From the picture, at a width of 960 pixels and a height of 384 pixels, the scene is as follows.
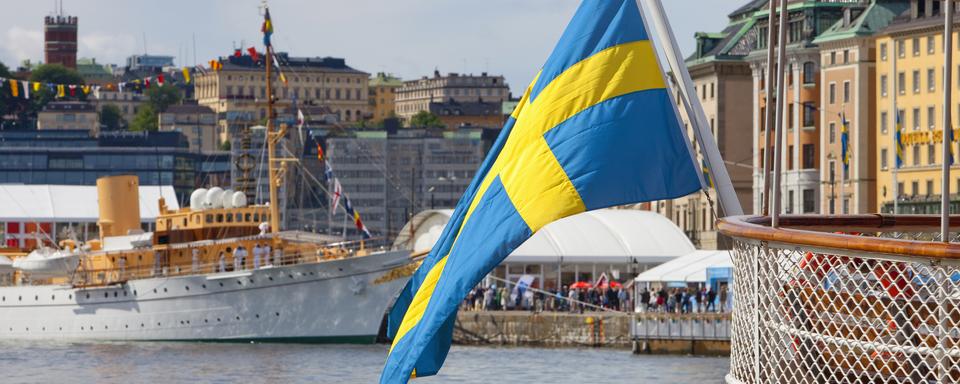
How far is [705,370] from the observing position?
180ft

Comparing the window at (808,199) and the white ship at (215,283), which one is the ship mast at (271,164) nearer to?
the white ship at (215,283)

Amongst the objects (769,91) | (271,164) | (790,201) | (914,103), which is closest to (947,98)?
(769,91)

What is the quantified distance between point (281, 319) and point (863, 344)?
6167 cm

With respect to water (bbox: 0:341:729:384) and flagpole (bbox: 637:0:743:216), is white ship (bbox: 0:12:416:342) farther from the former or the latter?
flagpole (bbox: 637:0:743:216)

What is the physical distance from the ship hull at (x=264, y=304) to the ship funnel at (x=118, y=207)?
4.87m

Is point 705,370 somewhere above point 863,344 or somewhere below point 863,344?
below

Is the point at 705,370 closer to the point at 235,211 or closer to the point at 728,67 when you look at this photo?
the point at 235,211

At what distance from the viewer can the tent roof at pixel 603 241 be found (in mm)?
83812

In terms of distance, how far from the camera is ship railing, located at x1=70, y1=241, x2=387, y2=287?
241 ft

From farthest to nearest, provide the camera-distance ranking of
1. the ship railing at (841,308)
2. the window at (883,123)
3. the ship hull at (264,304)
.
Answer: the window at (883,123), the ship hull at (264,304), the ship railing at (841,308)

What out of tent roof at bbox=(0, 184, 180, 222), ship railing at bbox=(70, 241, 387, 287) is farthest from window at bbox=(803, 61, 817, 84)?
ship railing at bbox=(70, 241, 387, 287)

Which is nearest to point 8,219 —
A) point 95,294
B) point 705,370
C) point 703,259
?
point 95,294

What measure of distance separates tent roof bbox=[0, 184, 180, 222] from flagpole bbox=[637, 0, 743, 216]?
3270 inches

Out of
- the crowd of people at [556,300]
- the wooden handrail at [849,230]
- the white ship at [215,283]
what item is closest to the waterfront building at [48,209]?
the white ship at [215,283]
